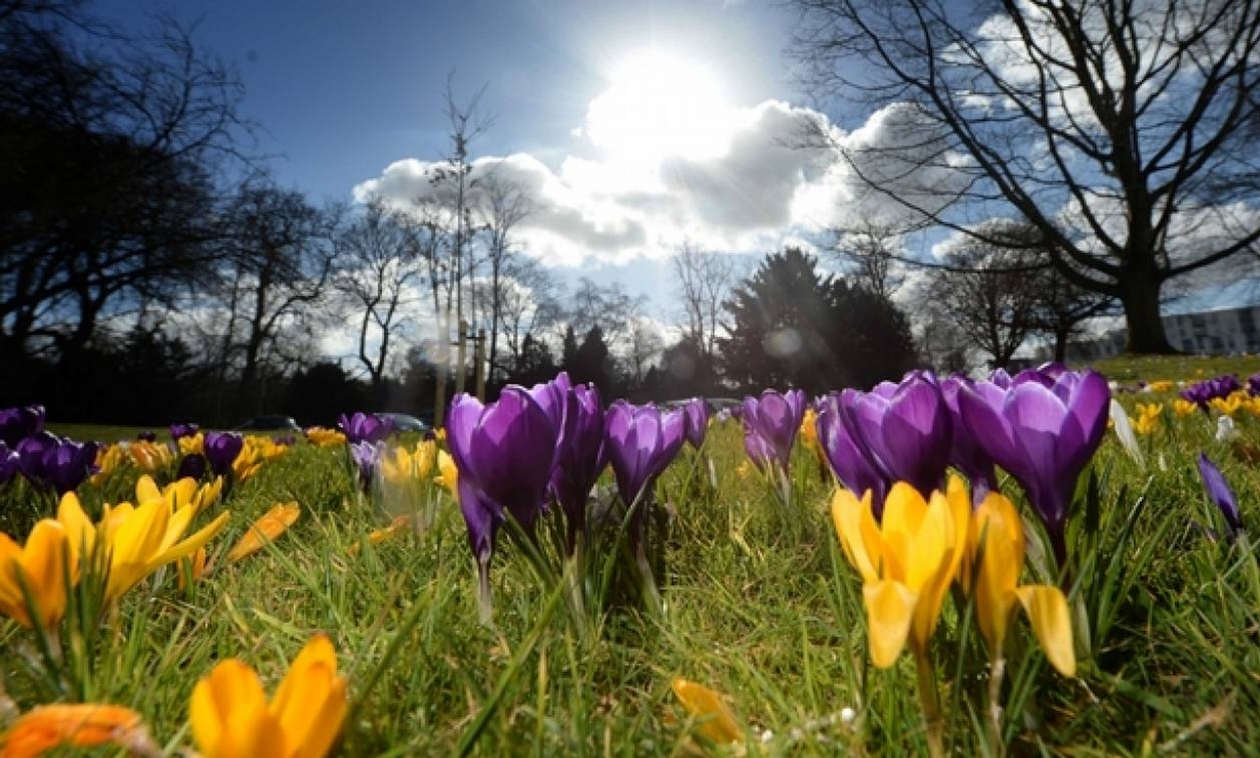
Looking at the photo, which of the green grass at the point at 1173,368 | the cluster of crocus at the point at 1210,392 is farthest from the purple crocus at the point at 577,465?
the green grass at the point at 1173,368

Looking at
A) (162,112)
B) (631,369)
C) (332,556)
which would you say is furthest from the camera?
(631,369)

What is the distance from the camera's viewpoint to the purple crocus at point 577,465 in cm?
95

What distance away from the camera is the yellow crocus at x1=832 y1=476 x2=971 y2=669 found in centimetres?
45

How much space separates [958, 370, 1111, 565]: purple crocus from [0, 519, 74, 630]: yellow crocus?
0.91 m

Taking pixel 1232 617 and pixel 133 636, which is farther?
pixel 1232 617

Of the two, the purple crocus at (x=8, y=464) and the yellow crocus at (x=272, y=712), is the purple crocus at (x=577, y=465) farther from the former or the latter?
the purple crocus at (x=8, y=464)

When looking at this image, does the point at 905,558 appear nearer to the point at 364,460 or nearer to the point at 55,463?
the point at 364,460

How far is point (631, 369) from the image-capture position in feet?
155

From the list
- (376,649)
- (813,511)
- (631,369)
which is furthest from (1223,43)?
(631,369)

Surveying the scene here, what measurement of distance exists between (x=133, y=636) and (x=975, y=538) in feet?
2.59

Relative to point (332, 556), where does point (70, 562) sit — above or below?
above

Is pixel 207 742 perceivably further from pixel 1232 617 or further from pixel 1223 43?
pixel 1223 43

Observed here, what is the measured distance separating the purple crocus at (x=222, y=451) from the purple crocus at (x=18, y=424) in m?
0.84

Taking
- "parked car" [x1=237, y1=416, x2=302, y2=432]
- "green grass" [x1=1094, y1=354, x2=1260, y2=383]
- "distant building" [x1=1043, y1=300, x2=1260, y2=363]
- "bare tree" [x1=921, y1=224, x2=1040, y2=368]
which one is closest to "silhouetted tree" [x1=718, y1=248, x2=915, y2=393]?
"bare tree" [x1=921, y1=224, x2=1040, y2=368]
